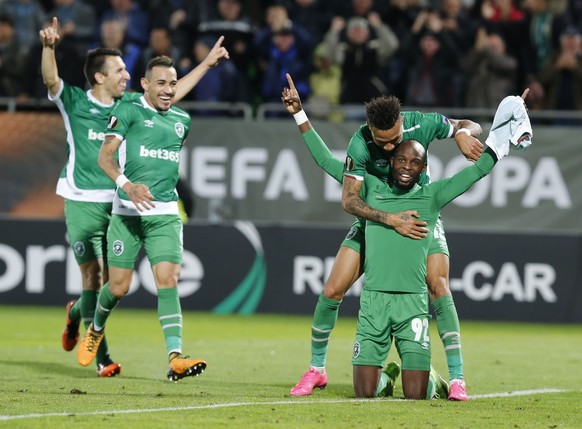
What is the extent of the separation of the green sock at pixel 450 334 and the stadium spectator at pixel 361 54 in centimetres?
861

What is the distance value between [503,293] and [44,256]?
601 centimetres

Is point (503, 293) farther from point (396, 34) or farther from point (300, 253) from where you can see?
point (396, 34)

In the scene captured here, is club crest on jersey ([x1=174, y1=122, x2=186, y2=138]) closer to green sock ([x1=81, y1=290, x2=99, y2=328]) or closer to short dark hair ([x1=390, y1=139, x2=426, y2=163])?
green sock ([x1=81, y1=290, x2=99, y2=328])

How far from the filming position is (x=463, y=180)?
335 inches

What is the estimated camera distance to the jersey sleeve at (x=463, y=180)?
8.46m

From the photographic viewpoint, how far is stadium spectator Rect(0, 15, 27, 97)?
18.2 metres

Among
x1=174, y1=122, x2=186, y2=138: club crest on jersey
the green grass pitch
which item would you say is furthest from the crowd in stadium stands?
x1=174, y1=122, x2=186, y2=138: club crest on jersey

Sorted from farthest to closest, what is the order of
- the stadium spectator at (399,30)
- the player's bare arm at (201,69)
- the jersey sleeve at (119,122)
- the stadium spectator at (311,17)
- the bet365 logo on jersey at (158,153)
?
the stadium spectator at (311,17) < the stadium spectator at (399,30) < the player's bare arm at (201,69) < the bet365 logo on jersey at (158,153) < the jersey sleeve at (119,122)

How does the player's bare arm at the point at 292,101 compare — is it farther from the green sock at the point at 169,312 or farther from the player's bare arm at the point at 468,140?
the green sock at the point at 169,312

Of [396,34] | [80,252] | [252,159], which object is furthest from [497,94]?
[80,252]

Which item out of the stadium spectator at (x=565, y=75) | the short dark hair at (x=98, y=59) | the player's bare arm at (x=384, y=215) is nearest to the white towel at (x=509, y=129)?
the player's bare arm at (x=384, y=215)

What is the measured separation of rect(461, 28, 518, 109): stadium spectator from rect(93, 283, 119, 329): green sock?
8570 millimetres

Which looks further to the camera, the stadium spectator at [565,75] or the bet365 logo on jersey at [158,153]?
the stadium spectator at [565,75]

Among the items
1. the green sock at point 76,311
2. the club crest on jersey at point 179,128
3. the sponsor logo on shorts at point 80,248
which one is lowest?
the green sock at point 76,311
